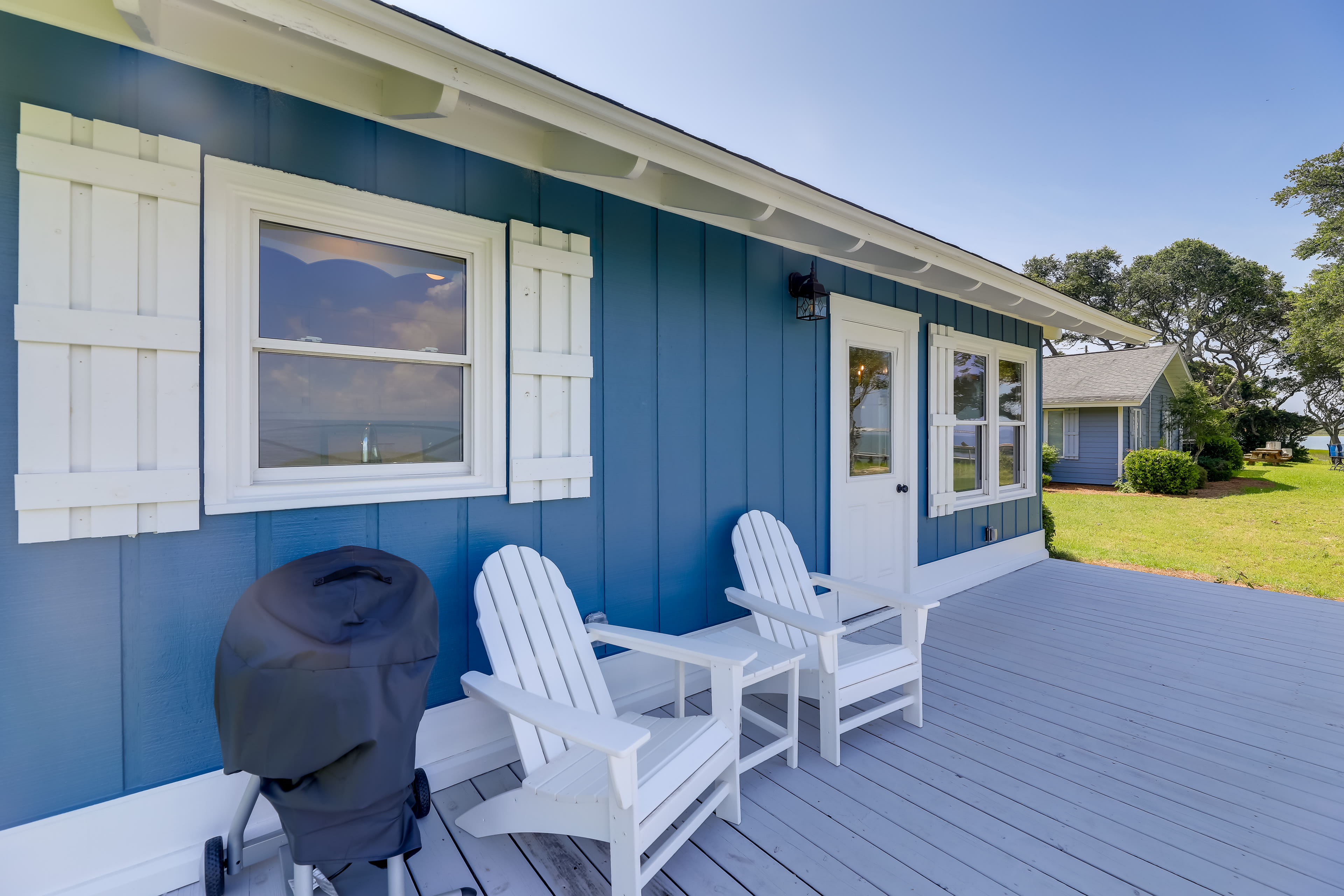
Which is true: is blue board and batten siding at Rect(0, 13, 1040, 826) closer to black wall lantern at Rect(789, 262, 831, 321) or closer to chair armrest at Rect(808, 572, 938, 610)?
black wall lantern at Rect(789, 262, 831, 321)

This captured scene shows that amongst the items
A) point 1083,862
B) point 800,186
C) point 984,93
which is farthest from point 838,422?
point 984,93

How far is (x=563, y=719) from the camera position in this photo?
4.65ft

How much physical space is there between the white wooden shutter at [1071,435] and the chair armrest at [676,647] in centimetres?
1490

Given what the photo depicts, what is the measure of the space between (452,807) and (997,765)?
81.4 inches

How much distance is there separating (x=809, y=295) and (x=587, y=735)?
2.63 meters

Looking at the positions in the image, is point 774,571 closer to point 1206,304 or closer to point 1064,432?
point 1064,432

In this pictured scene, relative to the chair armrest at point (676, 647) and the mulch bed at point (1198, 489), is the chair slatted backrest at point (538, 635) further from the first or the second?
the mulch bed at point (1198, 489)

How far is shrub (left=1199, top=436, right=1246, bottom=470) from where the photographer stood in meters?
13.1

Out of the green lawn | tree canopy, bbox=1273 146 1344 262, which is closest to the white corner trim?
the green lawn

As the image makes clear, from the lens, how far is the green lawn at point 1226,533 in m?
5.64

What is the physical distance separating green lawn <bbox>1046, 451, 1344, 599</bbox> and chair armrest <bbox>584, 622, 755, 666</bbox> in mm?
5670


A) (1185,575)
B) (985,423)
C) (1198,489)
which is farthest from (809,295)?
(1198,489)

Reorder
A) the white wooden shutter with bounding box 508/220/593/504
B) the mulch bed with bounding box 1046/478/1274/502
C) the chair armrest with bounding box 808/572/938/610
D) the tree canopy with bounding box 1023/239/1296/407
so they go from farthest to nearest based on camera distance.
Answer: the tree canopy with bounding box 1023/239/1296/407 < the mulch bed with bounding box 1046/478/1274/502 < the chair armrest with bounding box 808/572/938/610 < the white wooden shutter with bounding box 508/220/593/504

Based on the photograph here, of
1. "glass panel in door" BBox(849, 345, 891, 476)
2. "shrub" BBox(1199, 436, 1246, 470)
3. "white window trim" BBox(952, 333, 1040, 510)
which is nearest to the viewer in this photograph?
"glass panel in door" BBox(849, 345, 891, 476)
